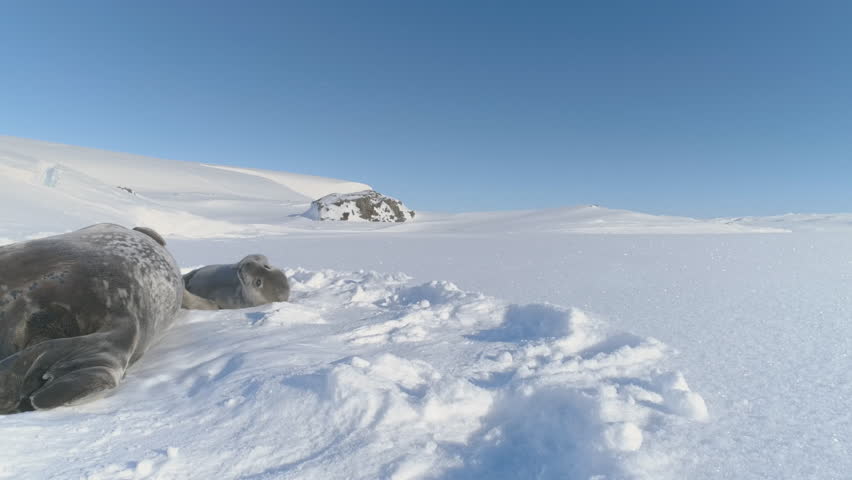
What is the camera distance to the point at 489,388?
1578 mm

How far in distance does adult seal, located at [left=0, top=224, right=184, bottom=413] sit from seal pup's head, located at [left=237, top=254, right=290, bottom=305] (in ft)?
2.06

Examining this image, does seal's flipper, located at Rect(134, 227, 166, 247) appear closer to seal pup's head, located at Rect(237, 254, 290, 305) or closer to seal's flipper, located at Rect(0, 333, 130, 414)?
seal pup's head, located at Rect(237, 254, 290, 305)

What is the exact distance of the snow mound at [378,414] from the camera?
1143 millimetres

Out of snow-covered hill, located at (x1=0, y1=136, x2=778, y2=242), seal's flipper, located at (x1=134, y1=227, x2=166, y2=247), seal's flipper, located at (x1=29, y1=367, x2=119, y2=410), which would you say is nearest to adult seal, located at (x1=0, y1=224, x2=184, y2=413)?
seal's flipper, located at (x1=29, y1=367, x2=119, y2=410)

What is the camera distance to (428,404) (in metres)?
1.39

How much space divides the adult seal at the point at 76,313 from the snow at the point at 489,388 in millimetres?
104

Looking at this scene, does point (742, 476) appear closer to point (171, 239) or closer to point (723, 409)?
point (723, 409)

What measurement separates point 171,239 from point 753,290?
23.9 ft

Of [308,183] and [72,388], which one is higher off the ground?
A: [308,183]

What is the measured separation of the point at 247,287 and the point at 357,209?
363 inches

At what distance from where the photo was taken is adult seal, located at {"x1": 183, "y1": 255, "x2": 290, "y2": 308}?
3.15m

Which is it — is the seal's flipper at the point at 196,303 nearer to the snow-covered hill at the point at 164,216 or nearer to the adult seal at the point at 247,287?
the adult seal at the point at 247,287

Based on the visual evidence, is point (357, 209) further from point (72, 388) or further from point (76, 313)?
point (72, 388)

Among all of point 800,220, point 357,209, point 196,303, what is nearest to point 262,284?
point 196,303
